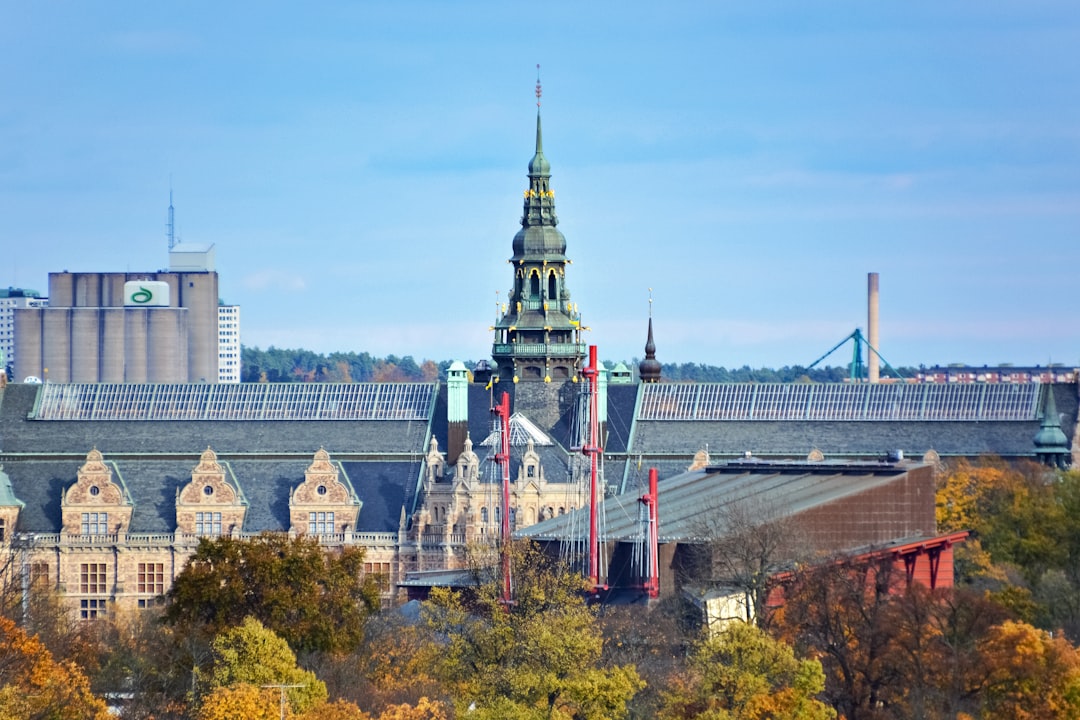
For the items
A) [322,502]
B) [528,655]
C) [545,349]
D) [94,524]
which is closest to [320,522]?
[322,502]

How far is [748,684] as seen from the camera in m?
99.3

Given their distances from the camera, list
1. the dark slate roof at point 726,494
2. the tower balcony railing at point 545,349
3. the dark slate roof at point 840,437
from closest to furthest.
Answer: the dark slate roof at point 726,494, the dark slate roof at point 840,437, the tower balcony railing at point 545,349

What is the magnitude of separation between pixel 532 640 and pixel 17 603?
79.5 ft

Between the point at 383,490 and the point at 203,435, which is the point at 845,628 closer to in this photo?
the point at 383,490

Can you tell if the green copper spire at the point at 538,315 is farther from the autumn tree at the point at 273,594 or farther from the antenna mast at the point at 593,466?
the autumn tree at the point at 273,594

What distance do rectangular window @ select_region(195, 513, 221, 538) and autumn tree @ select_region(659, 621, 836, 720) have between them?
2635 inches

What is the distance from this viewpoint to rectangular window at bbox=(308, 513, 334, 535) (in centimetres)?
16600

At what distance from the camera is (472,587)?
12400 centimetres

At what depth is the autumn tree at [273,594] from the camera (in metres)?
111

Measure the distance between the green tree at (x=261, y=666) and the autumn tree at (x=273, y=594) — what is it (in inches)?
195

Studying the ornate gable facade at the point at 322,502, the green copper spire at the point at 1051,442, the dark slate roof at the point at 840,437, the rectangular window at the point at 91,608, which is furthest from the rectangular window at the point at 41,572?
the green copper spire at the point at 1051,442

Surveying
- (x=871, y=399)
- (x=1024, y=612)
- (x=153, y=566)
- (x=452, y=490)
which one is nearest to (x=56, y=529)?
(x=153, y=566)

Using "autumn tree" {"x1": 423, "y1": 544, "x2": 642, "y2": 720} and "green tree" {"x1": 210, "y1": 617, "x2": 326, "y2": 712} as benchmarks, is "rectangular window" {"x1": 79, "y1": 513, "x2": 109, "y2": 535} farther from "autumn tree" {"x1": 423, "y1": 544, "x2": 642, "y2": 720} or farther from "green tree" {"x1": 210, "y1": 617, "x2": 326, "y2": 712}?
"green tree" {"x1": 210, "y1": 617, "x2": 326, "y2": 712}

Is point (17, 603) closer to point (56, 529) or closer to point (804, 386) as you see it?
point (56, 529)
